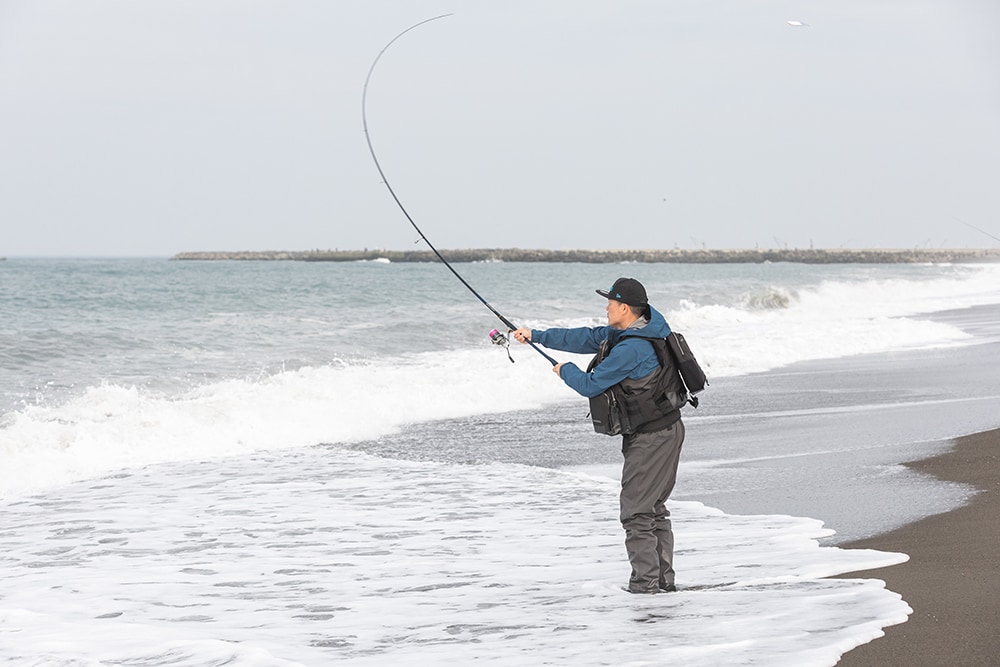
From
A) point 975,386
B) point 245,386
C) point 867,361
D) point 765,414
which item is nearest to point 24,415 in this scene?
point 245,386

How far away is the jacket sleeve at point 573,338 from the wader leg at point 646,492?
51 centimetres

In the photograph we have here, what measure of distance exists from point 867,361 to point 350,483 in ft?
31.7

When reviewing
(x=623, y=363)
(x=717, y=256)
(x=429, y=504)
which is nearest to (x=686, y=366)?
(x=623, y=363)

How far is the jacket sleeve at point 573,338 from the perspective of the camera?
4831 mm

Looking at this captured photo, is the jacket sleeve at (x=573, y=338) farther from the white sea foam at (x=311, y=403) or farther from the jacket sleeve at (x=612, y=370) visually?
the white sea foam at (x=311, y=403)

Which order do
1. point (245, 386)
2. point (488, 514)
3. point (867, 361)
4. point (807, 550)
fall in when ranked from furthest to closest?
point (867, 361) → point (245, 386) → point (488, 514) → point (807, 550)

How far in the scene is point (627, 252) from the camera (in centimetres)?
12888

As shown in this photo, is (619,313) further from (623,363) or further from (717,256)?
(717,256)

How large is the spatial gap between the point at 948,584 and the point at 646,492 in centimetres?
127

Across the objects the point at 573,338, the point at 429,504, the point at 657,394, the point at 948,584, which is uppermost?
the point at 573,338

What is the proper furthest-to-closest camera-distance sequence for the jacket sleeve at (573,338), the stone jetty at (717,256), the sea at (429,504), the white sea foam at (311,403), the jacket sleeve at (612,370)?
1. the stone jetty at (717,256)
2. the white sea foam at (311,403)
3. the jacket sleeve at (573,338)
4. the jacket sleeve at (612,370)
5. the sea at (429,504)

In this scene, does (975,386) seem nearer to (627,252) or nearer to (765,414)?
(765,414)

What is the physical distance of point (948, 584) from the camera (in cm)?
425

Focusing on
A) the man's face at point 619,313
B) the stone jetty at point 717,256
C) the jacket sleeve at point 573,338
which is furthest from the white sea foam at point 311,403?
the stone jetty at point 717,256
